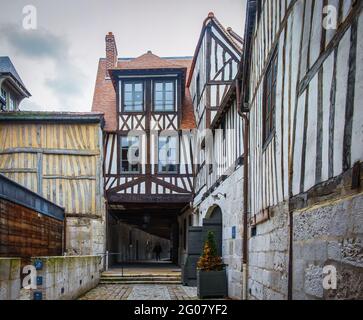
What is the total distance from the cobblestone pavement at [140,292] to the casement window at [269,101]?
4.25 m

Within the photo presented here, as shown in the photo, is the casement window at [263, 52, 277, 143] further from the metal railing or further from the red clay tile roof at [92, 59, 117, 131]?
the red clay tile roof at [92, 59, 117, 131]

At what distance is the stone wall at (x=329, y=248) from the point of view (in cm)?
267

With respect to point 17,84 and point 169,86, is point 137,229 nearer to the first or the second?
point 17,84

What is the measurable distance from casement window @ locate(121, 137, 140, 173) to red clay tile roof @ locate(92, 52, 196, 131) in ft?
1.92

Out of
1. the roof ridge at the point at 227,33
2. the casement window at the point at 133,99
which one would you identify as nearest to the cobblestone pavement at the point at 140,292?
the casement window at the point at 133,99

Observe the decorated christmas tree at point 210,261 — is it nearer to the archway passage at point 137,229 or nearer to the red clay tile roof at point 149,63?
the archway passage at point 137,229

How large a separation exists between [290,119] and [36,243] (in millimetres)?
7501

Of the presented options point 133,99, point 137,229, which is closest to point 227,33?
point 133,99

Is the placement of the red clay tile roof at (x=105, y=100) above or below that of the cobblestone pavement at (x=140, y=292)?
above

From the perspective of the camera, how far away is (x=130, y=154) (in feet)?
45.2

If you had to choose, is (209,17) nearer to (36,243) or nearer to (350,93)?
(36,243)

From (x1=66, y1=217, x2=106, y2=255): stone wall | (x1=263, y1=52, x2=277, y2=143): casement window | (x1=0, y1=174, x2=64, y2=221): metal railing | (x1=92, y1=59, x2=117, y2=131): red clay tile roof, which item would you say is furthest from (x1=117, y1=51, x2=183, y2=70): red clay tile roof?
(x1=263, y1=52, x2=277, y2=143): casement window

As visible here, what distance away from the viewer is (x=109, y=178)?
540 inches

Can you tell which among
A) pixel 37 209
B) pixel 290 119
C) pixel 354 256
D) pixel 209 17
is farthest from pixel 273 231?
pixel 209 17
